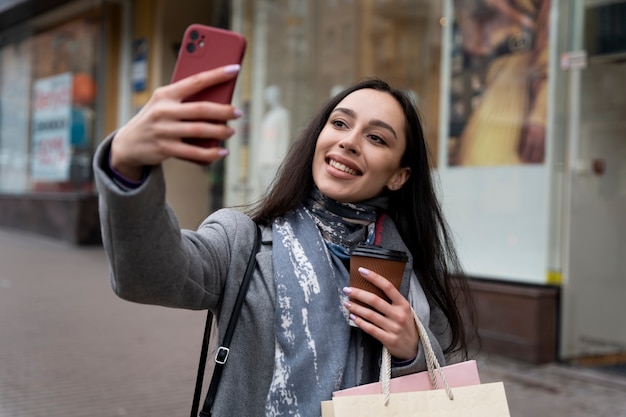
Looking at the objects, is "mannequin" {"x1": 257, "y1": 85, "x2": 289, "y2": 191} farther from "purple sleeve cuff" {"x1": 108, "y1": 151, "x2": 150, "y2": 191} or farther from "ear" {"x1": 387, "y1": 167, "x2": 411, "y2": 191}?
"purple sleeve cuff" {"x1": 108, "y1": 151, "x2": 150, "y2": 191}

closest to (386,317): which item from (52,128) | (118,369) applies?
(118,369)

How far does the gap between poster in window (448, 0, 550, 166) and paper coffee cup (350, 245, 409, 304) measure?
479cm

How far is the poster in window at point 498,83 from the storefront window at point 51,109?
8551 mm

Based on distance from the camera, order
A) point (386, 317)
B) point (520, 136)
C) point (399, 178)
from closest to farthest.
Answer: point (386, 317) → point (399, 178) → point (520, 136)

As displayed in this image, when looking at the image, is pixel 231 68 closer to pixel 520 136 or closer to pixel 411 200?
pixel 411 200

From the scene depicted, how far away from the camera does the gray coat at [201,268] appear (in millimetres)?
1250

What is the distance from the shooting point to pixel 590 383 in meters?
5.42

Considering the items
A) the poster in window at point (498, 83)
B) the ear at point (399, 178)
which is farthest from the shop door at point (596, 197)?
the ear at point (399, 178)

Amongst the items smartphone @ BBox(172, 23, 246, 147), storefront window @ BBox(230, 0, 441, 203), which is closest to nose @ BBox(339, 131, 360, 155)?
smartphone @ BBox(172, 23, 246, 147)

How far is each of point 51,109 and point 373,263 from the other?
14.5 meters

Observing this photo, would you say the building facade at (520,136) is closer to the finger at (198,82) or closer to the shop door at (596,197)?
the shop door at (596,197)

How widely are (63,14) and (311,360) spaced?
590 inches

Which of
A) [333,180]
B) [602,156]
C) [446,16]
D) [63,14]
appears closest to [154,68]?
[63,14]

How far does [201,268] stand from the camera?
1.51 meters
